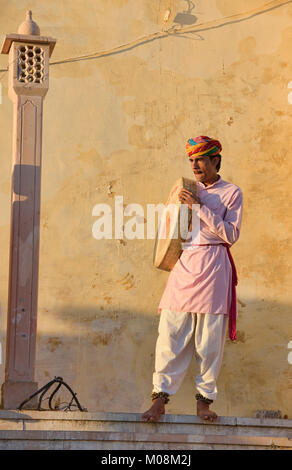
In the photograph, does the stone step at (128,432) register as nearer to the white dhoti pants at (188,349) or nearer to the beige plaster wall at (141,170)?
the white dhoti pants at (188,349)

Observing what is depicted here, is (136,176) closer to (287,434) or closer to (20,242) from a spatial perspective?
(20,242)

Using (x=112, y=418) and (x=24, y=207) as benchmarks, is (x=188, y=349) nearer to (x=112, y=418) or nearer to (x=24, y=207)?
(x=112, y=418)

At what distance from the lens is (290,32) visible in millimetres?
10430

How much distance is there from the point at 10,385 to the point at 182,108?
401 centimetres

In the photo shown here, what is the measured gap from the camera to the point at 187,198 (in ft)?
23.9

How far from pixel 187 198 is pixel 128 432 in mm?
1762

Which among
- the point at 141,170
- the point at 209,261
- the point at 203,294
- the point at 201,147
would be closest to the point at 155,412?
the point at 203,294

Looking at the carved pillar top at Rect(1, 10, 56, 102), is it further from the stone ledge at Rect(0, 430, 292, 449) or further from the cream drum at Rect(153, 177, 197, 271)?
the stone ledge at Rect(0, 430, 292, 449)

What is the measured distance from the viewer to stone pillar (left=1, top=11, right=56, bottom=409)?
730cm

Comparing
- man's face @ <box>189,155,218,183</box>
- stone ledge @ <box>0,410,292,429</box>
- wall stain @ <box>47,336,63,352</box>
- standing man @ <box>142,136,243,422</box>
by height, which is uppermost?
man's face @ <box>189,155,218,183</box>

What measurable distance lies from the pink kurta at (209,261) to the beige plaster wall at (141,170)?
2.45 metres

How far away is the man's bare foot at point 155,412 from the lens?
6676 mm

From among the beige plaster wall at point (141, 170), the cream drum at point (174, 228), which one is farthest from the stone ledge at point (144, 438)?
the beige plaster wall at point (141, 170)

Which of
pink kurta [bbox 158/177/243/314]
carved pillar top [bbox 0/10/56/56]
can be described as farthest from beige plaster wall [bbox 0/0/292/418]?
pink kurta [bbox 158/177/243/314]
